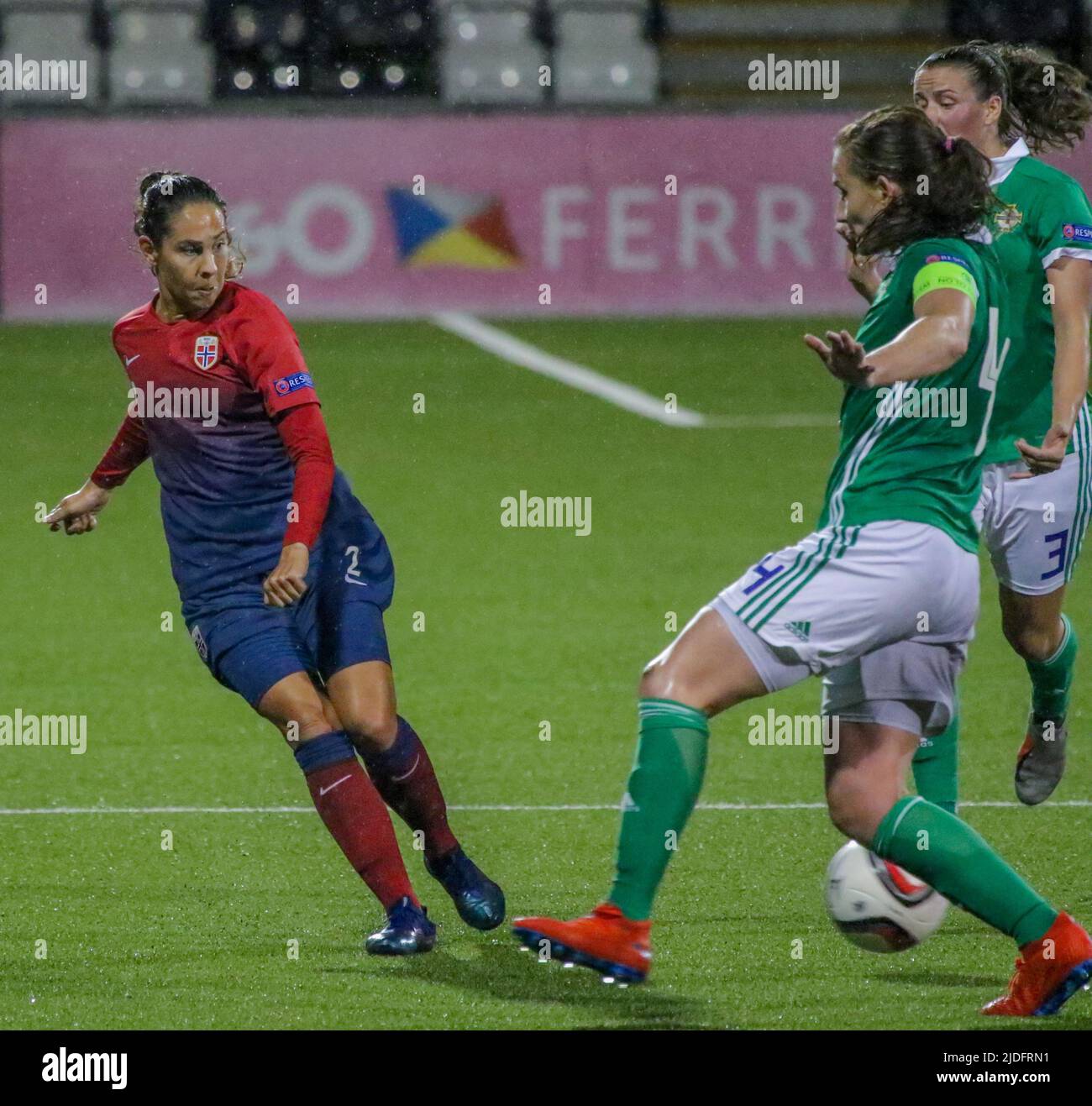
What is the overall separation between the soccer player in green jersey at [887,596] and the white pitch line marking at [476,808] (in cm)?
209

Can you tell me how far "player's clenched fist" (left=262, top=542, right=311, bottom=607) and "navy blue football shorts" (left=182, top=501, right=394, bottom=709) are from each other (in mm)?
176

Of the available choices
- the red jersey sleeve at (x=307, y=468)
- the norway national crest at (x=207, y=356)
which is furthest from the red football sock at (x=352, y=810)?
the norway national crest at (x=207, y=356)

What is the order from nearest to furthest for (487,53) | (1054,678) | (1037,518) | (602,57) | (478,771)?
(1037,518) → (1054,678) → (478,771) → (487,53) → (602,57)

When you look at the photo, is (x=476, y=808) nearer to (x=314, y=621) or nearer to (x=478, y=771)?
(x=478, y=771)

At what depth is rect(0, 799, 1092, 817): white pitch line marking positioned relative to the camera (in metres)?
6.16

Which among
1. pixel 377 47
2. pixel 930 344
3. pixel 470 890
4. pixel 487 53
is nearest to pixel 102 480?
pixel 470 890

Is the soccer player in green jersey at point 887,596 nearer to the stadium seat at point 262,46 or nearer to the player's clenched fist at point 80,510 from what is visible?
the player's clenched fist at point 80,510

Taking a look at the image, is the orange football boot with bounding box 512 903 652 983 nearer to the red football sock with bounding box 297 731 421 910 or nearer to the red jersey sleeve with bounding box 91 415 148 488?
the red football sock with bounding box 297 731 421 910

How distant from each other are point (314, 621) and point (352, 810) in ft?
1.44

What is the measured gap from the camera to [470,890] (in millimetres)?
4898

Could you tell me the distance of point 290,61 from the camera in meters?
17.7

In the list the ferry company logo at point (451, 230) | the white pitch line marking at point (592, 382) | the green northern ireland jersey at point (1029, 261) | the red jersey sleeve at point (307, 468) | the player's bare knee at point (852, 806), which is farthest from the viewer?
the ferry company logo at point (451, 230)

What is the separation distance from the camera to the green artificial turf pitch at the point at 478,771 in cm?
446

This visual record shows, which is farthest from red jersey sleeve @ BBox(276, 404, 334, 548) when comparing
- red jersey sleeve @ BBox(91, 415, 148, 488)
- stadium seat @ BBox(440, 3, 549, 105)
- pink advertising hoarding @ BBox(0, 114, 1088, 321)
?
stadium seat @ BBox(440, 3, 549, 105)
